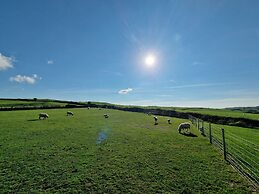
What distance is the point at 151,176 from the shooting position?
10.2 m

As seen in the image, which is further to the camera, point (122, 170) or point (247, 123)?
point (247, 123)

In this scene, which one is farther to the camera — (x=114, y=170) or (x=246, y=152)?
(x=246, y=152)

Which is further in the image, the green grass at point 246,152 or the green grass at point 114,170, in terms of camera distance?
the green grass at point 246,152

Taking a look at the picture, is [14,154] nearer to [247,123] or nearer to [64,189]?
[64,189]

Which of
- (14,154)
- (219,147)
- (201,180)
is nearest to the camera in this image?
(201,180)

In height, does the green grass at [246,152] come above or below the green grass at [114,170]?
above

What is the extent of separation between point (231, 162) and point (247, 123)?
39.4 m

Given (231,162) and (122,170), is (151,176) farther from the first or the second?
(231,162)

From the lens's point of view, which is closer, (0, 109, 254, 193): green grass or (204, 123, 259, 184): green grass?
(0, 109, 254, 193): green grass

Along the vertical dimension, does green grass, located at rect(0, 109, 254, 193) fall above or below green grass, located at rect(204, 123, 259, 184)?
below

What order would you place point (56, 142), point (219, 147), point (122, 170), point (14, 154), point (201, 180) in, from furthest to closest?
point (56, 142)
point (219, 147)
point (14, 154)
point (122, 170)
point (201, 180)

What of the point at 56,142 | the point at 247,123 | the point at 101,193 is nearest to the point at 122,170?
the point at 101,193

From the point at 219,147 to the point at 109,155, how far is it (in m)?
9.40

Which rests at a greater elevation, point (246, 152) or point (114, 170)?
point (246, 152)
